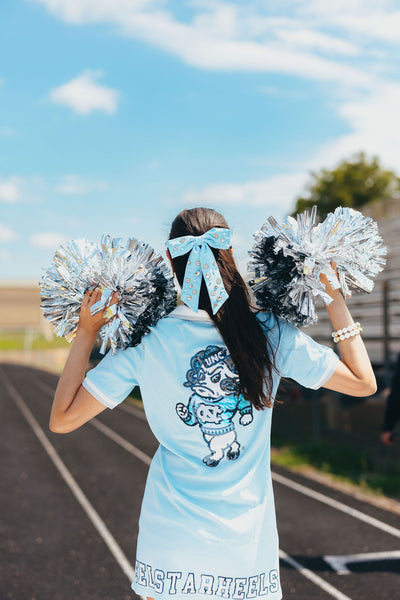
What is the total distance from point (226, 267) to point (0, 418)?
1353 cm

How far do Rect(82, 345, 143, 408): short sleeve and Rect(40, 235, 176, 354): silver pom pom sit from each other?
0.04m

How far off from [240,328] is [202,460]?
1.25 feet

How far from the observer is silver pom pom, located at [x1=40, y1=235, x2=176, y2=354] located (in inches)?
67.9

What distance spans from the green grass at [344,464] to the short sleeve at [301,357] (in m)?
5.92

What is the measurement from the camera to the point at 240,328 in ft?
5.47

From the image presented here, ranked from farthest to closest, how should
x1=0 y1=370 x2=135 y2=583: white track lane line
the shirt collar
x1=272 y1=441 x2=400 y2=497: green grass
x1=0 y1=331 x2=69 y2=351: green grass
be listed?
x1=0 y1=331 x2=69 y2=351: green grass < x1=272 y1=441 x2=400 y2=497: green grass < x1=0 y1=370 x2=135 y2=583: white track lane line < the shirt collar

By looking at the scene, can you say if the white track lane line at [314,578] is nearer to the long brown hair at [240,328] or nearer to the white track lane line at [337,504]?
the white track lane line at [337,504]

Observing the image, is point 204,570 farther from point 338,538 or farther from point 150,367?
point 338,538

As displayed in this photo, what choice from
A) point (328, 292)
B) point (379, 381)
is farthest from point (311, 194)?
point (328, 292)

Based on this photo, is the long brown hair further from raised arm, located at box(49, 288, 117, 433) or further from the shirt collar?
raised arm, located at box(49, 288, 117, 433)

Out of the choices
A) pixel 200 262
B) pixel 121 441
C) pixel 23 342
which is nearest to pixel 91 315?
pixel 200 262

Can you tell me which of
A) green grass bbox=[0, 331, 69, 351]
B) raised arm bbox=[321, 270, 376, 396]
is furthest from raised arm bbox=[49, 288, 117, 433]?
green grass bbox=[0, 331, 69, 351]

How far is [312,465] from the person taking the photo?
332 inches

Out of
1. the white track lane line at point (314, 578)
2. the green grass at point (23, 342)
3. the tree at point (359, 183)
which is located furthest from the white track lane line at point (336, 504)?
the green grass at point (23, 342)
